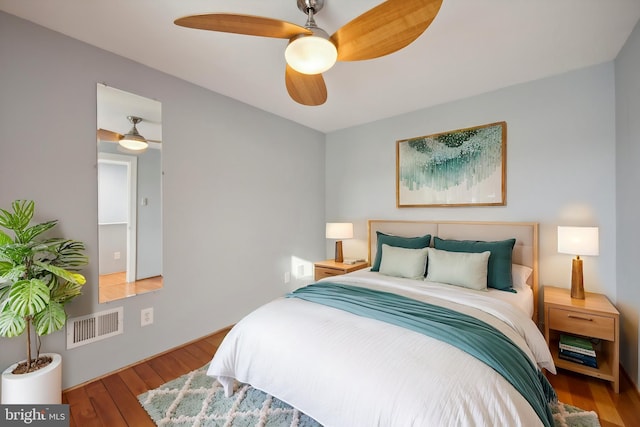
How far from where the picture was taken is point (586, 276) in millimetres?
2328

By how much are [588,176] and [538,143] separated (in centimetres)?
48

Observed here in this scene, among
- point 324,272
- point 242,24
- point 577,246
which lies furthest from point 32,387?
point 577,246

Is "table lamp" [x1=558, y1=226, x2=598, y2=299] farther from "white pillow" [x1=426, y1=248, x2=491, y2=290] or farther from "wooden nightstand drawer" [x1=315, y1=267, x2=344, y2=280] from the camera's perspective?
"wooden nightstand drawer" [x1=315, y1=267, x2=344, y2=280]

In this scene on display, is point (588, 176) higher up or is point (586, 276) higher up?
point (588, 176)

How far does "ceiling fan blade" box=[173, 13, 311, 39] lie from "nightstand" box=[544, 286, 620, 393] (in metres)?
2.63

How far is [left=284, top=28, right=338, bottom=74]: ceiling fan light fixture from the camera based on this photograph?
1.40 meters

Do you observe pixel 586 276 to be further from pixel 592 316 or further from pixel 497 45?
pixel 497 45

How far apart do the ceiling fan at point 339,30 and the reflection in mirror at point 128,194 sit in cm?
129

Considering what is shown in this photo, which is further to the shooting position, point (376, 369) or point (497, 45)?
point (497, 45)

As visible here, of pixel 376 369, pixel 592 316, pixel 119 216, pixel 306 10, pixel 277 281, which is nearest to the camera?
pixel 376 369

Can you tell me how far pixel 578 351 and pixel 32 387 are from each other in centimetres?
363

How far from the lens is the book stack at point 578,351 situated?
1.99 m

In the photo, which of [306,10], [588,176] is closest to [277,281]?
[306,10]

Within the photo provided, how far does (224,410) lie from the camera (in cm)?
174
